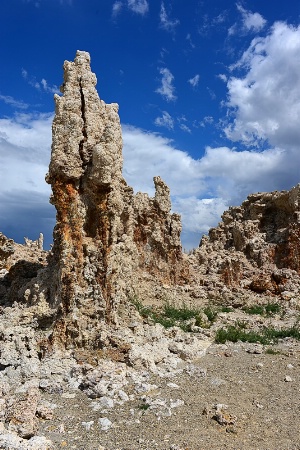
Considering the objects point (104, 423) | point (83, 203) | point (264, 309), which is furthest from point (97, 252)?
point (264, 309)

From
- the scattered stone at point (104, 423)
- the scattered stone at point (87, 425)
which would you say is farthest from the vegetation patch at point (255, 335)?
the scattered stone at point (87, 425)

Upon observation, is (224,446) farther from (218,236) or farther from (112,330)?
(218,236)

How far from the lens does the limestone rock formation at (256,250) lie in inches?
709

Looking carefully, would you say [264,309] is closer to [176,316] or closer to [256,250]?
[176,316]

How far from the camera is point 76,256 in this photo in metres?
10.2

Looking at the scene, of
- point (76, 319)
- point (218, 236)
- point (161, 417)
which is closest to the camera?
point (161, 417)

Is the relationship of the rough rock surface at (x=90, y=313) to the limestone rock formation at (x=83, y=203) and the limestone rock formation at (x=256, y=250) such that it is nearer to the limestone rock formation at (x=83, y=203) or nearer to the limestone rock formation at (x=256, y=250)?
the limestone rock formation at (x=83, y=203)

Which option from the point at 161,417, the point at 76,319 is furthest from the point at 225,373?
the point at 76,319

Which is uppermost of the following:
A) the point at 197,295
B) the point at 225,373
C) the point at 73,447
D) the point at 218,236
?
the point at 218,236

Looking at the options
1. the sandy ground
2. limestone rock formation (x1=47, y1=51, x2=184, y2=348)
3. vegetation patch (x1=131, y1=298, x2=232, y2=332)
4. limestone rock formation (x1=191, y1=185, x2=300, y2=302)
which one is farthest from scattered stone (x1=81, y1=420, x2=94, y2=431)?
limestone rock formation (x1=191, y1=185, x2=300, y2=302)

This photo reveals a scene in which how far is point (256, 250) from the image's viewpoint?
19875 millimetres

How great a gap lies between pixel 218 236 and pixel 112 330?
1339 centimetres

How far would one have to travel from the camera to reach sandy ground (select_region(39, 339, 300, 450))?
20.2ft

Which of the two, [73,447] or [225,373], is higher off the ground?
[225,373]
